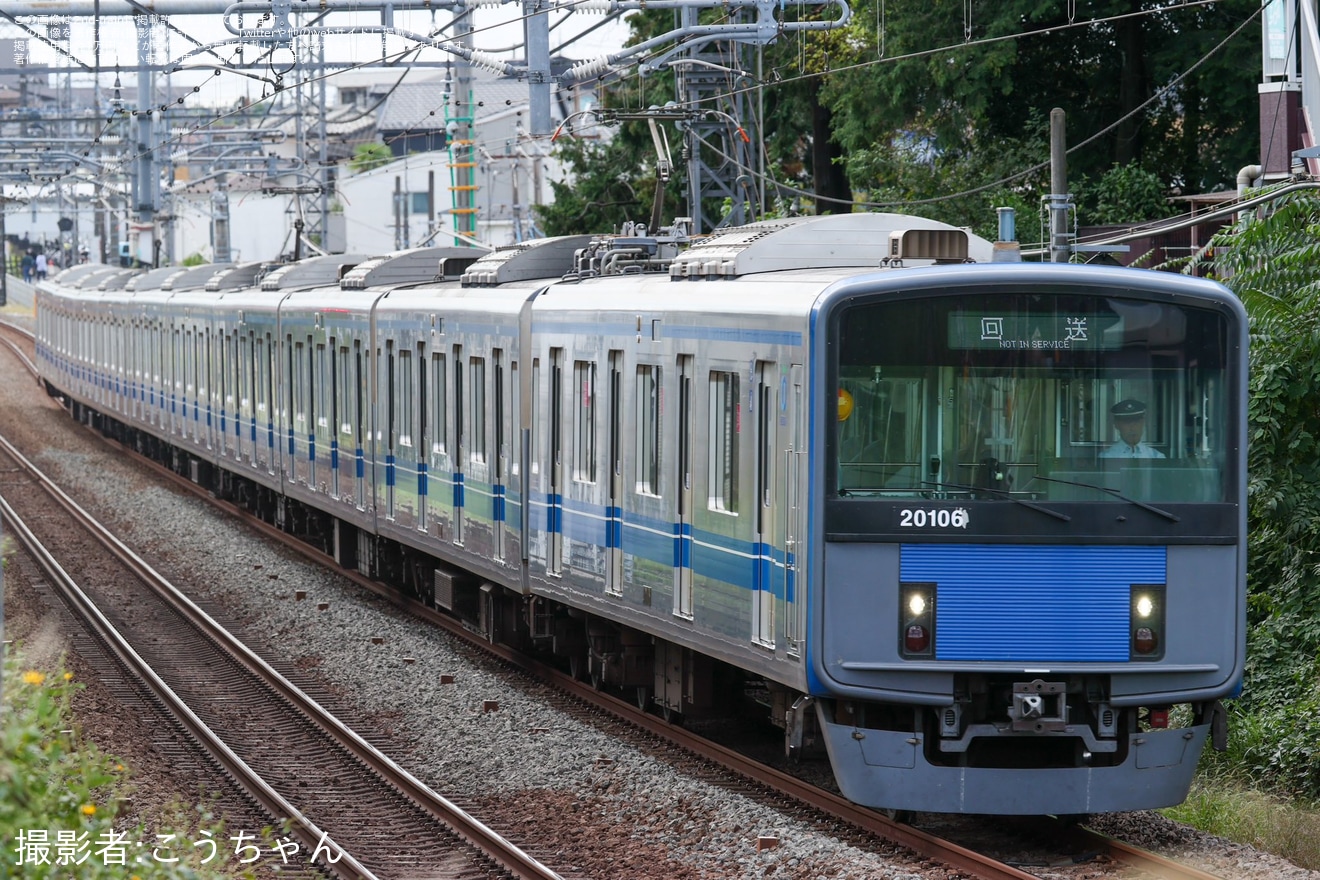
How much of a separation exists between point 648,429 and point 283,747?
3.20 metres

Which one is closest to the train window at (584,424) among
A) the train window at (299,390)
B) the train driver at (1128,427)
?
the train driver at (1128,427)

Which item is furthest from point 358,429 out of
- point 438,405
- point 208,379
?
point 208,379

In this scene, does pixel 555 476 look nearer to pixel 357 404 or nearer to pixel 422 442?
pixel 422 442

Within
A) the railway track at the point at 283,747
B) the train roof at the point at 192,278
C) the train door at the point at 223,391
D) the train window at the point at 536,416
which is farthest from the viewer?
the train roof at the point at 192,278

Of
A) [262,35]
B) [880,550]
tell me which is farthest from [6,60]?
[880,550]

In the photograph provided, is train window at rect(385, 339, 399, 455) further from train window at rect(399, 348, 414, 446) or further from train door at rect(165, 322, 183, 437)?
train door at rect(165, 322, 183, 437)

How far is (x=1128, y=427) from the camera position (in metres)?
8.66

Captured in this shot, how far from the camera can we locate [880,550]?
8648 millimetres

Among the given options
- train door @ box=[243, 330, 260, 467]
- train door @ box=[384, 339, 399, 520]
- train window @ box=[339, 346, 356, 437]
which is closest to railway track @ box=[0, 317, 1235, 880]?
train door @ box=[384, 339, 399, 520]

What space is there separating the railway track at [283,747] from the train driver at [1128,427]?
10.1ft

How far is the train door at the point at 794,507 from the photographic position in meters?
8.81

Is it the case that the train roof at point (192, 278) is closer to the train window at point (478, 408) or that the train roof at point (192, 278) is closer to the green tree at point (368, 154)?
the train window at point (478, 408)

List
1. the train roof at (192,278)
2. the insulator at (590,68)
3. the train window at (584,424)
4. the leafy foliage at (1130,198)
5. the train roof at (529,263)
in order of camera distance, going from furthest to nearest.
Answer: the train roof at (192,278) → the leafy foliage at (1130,198) → the insulator at (590,68) → the train roof at (529,263) → the train window at (584,424)

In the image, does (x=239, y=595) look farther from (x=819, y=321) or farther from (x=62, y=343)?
(x=62, y=343)
